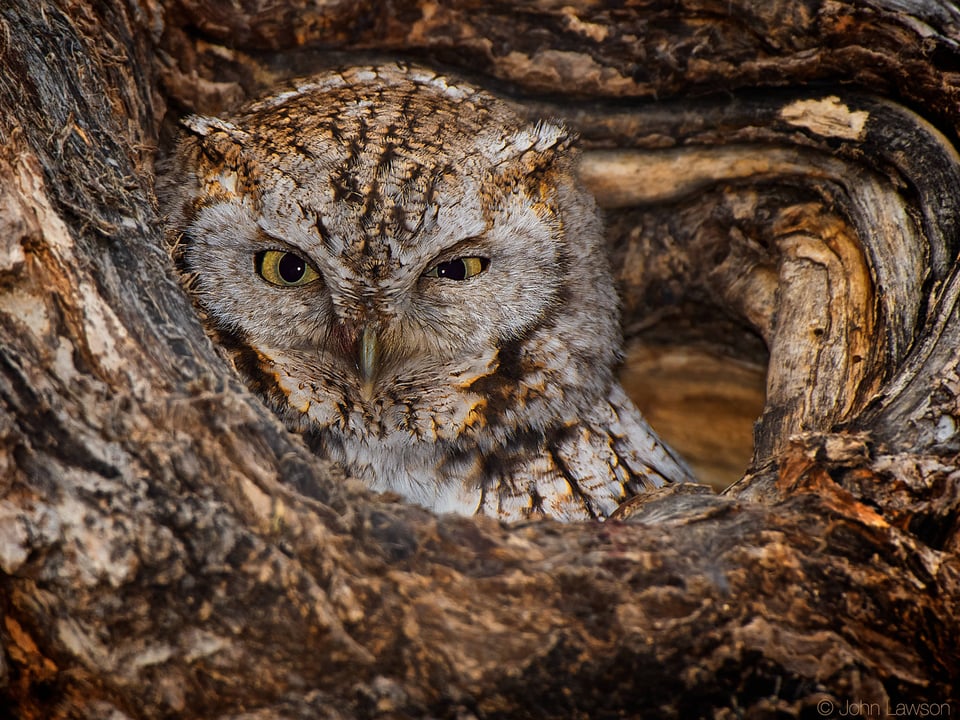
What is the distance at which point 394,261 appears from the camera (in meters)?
1.66

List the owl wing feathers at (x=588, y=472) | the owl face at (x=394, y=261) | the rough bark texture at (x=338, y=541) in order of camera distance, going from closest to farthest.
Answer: the rough bark texture at (x=338, y=541) → the owl face at (x=394, y=261) → the owl wing feathers at (x=588, y=472)

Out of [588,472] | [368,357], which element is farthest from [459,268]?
[588,472]

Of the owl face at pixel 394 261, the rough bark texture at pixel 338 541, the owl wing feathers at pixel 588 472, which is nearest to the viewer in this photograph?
the rough bark texture at pixel 338 541

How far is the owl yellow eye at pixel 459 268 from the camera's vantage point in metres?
1.78

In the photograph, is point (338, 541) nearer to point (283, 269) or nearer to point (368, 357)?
point (368, 357)

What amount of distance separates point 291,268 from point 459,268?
348 millimetres

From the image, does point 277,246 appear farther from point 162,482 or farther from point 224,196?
point 162,482

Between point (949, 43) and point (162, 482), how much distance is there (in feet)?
5.65

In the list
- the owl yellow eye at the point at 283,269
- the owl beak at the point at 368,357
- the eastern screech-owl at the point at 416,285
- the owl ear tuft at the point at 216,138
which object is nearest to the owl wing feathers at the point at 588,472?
the eastern screech-owl at the point at 416,285

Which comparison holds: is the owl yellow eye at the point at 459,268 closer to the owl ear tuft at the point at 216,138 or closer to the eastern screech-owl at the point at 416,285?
the eastern screech-owl at the point at 416,285

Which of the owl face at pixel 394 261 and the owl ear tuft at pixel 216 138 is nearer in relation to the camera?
the owl face at pixel 394 261

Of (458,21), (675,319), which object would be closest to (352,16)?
(458,21)

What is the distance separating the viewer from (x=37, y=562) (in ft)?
3.75

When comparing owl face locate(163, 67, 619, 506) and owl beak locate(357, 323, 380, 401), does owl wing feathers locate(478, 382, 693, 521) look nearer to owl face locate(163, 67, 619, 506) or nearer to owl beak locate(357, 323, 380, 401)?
owl face locate(163, 67, 619, 506)
